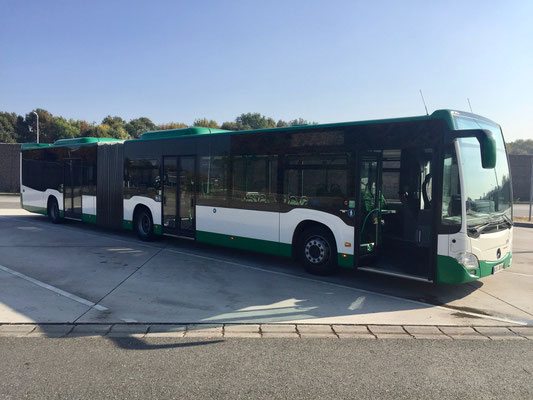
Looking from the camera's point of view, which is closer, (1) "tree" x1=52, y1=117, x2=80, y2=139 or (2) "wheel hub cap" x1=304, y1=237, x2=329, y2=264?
(2) "wheel hub cap" x1=304, y1=237, x2=329, y2=264

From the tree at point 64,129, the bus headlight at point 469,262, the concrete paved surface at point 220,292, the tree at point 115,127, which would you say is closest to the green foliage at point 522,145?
the tree at point 115,127

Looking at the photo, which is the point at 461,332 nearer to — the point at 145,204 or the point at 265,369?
the point at 265,369

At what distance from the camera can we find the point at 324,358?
4531 millimetres

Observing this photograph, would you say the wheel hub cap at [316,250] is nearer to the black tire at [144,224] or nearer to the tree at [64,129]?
the black tire at [144,224]

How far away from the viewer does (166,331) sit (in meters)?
5.29

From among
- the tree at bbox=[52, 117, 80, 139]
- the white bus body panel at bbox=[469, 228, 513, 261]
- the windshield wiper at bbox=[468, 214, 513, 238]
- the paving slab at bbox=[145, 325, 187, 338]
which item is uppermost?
the tree at bbox=[52, 117, 80, 139]

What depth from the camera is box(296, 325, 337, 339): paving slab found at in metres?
5.24

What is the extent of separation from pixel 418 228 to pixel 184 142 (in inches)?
242

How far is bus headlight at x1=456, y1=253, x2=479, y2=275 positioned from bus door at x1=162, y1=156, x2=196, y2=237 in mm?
6227

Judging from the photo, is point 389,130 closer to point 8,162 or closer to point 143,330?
point 143,330

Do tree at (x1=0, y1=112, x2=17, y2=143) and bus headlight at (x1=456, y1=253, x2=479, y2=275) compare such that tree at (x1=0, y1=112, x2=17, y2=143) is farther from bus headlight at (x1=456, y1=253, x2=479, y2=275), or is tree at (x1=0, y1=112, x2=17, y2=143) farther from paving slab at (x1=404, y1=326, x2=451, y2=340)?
paving slab at (x1=404, y1=326, x2=451, y2=340)

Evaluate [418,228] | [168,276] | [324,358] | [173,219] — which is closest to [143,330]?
[324,358]

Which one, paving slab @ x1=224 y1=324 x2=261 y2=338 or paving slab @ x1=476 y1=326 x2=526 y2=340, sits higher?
paving slab @ x1=224 y1=324 x2=261 y2=338

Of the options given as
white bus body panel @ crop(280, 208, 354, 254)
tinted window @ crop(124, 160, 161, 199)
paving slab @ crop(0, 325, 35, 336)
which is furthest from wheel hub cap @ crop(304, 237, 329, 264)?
tinted window @ crop(124, 160, 161, 199)
